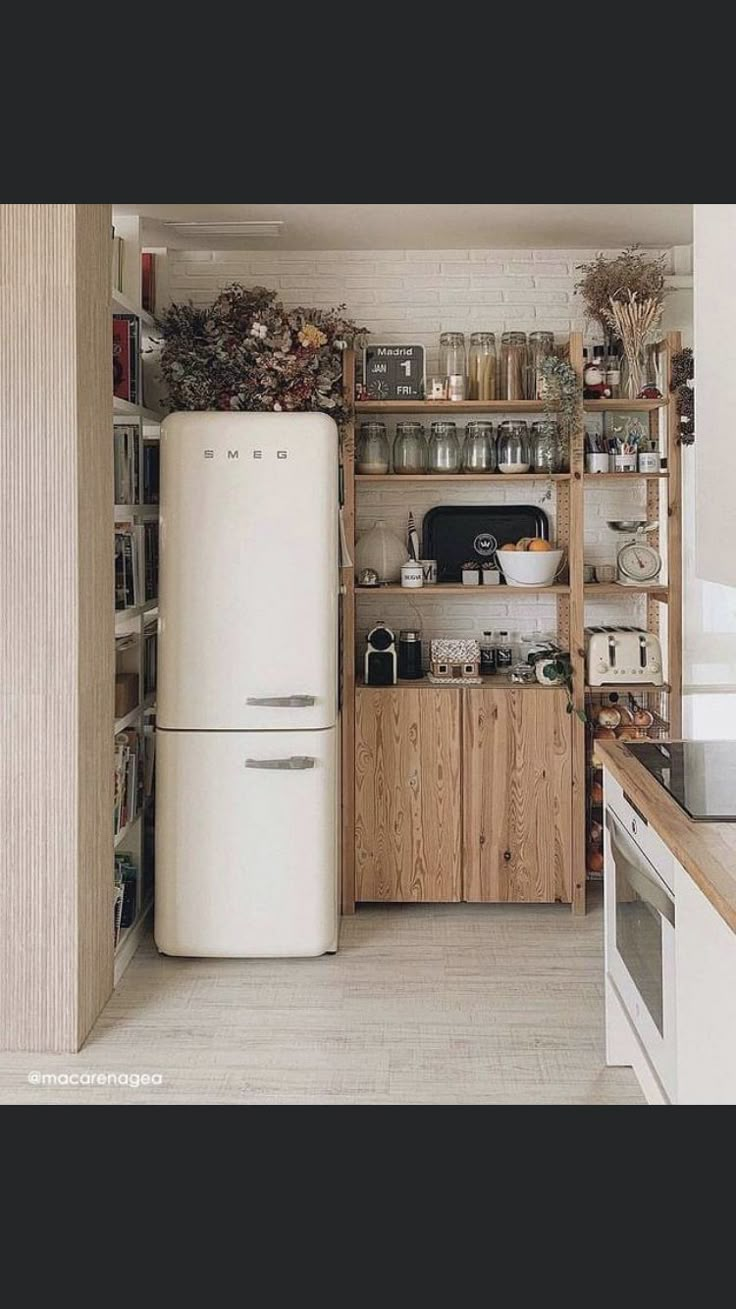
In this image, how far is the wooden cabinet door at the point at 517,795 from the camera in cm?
448

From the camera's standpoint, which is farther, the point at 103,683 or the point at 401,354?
the point at 401,354

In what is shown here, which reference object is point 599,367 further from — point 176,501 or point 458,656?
point 176,501

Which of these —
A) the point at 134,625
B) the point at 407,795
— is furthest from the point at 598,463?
the point at 134,625

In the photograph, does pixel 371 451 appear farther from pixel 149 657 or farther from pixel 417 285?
pixel 149 657

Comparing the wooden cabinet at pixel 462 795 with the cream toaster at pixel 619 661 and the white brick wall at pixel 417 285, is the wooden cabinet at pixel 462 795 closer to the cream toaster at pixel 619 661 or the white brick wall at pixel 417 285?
the cream toaster at pixel 619 661

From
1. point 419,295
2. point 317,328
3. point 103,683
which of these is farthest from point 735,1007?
point 419,295

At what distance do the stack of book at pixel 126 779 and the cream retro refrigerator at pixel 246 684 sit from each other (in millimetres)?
108

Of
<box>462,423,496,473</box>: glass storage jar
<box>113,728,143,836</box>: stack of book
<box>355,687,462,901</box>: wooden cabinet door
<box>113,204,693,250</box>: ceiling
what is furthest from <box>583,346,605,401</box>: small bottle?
<box>113,728,143,836</box>: stack of book

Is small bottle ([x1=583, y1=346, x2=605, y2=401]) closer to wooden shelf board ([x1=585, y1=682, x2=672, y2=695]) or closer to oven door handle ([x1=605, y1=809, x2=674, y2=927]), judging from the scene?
wooden shelf board ([x1=585, y1=682, x2=672, y2=695])

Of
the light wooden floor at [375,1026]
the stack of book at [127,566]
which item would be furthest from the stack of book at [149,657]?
the light wooden floor at [375,1026]

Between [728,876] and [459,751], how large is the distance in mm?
2495

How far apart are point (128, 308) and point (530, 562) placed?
166 centimetres

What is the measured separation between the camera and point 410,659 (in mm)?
4730

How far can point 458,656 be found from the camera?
4602 mm
